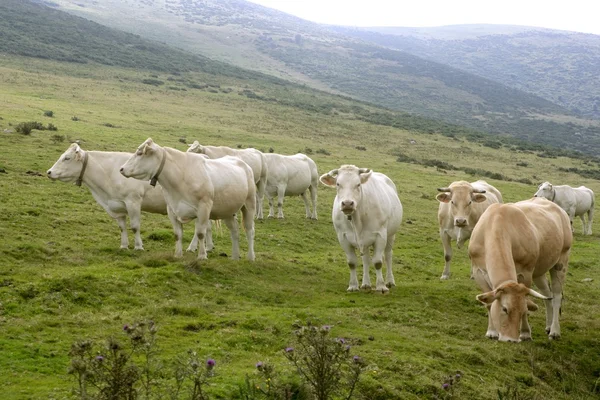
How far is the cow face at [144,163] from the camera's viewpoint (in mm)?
13906

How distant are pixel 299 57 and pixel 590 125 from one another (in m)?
82.9

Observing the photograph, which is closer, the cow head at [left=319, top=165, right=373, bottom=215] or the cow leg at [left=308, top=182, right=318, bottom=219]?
the cow head at [left=319, top=165, right=373, bottom=215]

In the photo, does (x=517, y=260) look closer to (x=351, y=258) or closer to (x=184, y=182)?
(x=351, y=258)

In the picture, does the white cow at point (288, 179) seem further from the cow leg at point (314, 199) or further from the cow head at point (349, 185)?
the cow head at point (349, 185)

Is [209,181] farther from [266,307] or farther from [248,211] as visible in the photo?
[266,307]

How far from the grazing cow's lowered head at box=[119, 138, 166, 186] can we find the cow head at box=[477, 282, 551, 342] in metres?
7.16

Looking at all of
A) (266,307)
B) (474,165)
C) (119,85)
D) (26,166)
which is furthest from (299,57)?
(266,307)

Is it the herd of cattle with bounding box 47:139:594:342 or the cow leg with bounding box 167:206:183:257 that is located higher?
the herd of cattle with bounding box 47:139:594:342

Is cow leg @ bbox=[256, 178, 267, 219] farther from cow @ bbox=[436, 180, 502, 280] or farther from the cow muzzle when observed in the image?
the cow muzzle

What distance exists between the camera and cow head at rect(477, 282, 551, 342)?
970 cm

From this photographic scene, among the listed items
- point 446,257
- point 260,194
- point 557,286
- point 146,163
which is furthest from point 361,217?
point 260,194

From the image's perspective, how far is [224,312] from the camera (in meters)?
10.8

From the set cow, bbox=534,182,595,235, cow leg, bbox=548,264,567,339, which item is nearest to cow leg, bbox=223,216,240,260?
cow leg, bbox=548,264,567,339

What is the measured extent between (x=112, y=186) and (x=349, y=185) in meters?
5.69
